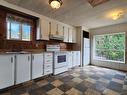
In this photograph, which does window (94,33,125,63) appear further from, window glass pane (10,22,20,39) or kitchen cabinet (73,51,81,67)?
window glass pane (10,22,20,39)

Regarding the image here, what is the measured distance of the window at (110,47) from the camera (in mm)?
4645

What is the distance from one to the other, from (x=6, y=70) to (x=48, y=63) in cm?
138

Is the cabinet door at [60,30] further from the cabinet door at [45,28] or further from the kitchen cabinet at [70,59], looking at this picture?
the kitchen cabinet at [70,59]

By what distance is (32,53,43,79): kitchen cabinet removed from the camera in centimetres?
285

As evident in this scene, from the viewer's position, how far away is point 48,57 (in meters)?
3.34

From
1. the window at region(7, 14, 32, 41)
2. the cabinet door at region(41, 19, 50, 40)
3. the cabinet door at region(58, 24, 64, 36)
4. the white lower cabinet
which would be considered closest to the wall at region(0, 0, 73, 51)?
the window at region(7, 14, 32, 41)

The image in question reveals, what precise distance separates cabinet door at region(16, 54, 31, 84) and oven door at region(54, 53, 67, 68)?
44.1 inches

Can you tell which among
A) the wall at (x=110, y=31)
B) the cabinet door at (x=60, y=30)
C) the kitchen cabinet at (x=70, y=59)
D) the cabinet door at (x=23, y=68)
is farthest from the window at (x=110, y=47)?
the cabinet door at (x=23, y=68)

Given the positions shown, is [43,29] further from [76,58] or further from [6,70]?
[76,58]

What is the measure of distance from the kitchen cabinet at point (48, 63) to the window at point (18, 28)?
3.18 ft

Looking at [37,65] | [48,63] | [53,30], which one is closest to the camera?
[37,65]

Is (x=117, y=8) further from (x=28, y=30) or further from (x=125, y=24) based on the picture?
(x=28, y=30)

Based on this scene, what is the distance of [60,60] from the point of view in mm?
3793

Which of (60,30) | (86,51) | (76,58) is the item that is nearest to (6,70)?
(60,30)
